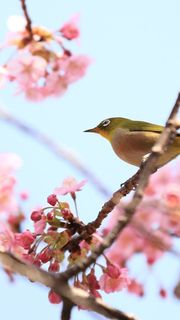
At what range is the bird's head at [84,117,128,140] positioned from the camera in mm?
6080

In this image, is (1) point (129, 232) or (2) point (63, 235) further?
(1) point (129, 232)

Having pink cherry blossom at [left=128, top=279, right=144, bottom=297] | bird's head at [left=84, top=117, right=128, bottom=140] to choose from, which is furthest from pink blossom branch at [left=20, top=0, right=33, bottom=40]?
bird's head at [left=84, top=117, right=128, bottom=140]

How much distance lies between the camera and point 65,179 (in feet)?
12.0

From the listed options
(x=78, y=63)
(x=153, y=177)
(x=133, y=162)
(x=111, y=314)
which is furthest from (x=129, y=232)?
(x=111, y=314)

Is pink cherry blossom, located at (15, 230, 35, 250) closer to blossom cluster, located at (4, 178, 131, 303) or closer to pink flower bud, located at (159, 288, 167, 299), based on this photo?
blossom cluster, located at (4, 178, 131, 303)

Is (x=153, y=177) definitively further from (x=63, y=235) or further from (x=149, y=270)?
(x=63, y=235)

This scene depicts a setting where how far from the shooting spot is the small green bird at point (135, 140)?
202 inches


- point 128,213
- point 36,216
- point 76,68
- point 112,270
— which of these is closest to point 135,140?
point 76,68

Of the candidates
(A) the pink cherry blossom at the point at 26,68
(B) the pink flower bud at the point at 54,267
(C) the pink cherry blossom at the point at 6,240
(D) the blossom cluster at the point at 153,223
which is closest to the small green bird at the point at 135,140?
(D) the blossom cluster at the point at 153,223

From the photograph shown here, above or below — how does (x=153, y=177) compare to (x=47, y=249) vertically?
above

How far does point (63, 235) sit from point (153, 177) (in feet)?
3.08

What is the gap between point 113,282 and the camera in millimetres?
3539

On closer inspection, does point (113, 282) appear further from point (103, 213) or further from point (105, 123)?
point (105, 123)

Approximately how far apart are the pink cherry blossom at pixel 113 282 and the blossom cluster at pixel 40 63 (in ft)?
3.76
